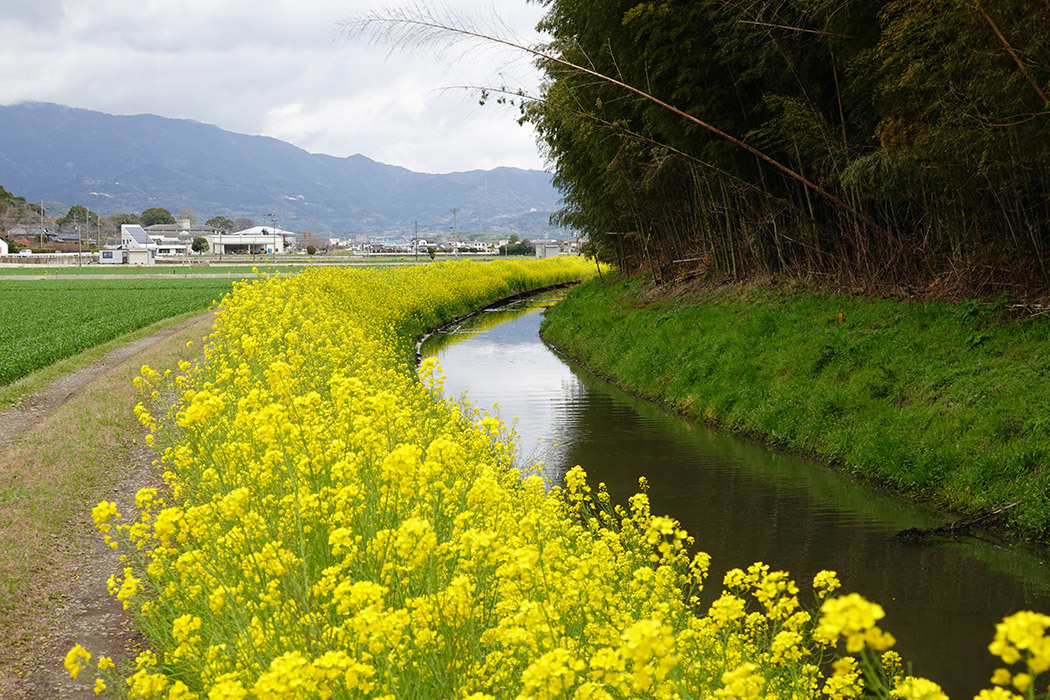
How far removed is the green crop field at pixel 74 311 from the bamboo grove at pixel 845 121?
10.8 m

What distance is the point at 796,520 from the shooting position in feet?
25.3

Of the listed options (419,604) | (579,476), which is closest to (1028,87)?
(579,476)

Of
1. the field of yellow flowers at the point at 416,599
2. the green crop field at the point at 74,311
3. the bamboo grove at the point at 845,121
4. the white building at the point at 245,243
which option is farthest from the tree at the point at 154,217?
the field of yellow flowers at the point at 416,599

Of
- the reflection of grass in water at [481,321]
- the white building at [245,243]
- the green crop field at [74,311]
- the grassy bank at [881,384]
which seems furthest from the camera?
the white building at [245,243]

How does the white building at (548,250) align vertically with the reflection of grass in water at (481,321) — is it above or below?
above

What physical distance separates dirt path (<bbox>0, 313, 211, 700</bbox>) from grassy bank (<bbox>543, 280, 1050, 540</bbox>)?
21.8 feet

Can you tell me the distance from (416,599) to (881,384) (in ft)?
26.8

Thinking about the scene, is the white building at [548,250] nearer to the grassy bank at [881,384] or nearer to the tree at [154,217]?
the grassy bank at [881,384]

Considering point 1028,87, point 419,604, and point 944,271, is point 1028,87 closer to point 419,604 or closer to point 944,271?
point 944,271

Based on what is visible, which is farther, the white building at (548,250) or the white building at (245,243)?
the white building at (245,243)

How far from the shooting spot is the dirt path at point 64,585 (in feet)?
14.9

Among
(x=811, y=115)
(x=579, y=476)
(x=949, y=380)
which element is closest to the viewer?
(x=579, y=476)

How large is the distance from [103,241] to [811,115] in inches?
5793

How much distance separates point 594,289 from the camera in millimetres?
27219
